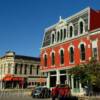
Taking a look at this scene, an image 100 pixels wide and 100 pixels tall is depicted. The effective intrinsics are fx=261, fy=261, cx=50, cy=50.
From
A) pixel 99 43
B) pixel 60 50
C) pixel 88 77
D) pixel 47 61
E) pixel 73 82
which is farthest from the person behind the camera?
pixel 47 61

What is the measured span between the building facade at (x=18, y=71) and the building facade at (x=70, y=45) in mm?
20733

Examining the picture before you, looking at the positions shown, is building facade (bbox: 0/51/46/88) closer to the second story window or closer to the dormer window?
the dormer window

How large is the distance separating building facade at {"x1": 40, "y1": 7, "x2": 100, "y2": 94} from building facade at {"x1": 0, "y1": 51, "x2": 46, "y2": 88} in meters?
20.7

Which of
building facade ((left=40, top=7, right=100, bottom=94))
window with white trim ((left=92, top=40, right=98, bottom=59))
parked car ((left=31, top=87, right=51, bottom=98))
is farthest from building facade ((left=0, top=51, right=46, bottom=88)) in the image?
window with white trim ((left=92, top=40, right=98, bottom=59))

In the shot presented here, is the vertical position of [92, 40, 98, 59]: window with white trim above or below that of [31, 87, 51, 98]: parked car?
above

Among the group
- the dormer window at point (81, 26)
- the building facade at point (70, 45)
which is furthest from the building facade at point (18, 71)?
the dormer window at point (81, 26)

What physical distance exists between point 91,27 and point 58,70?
30.5ft

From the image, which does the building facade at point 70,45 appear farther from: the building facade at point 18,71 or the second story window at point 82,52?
the building facade at point 18,71

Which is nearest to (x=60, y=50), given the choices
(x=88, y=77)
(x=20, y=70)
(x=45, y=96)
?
(x=45, y=96)

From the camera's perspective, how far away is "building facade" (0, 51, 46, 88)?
64500 mm

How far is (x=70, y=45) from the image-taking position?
124 feet

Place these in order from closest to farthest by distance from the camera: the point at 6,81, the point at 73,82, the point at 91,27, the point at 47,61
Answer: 1. the point at 91,27
2. the point at 73,82
3. the point at 47,61
4. the point at 6,81

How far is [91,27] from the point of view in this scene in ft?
115

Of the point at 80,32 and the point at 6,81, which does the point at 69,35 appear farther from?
the point at 6,81
